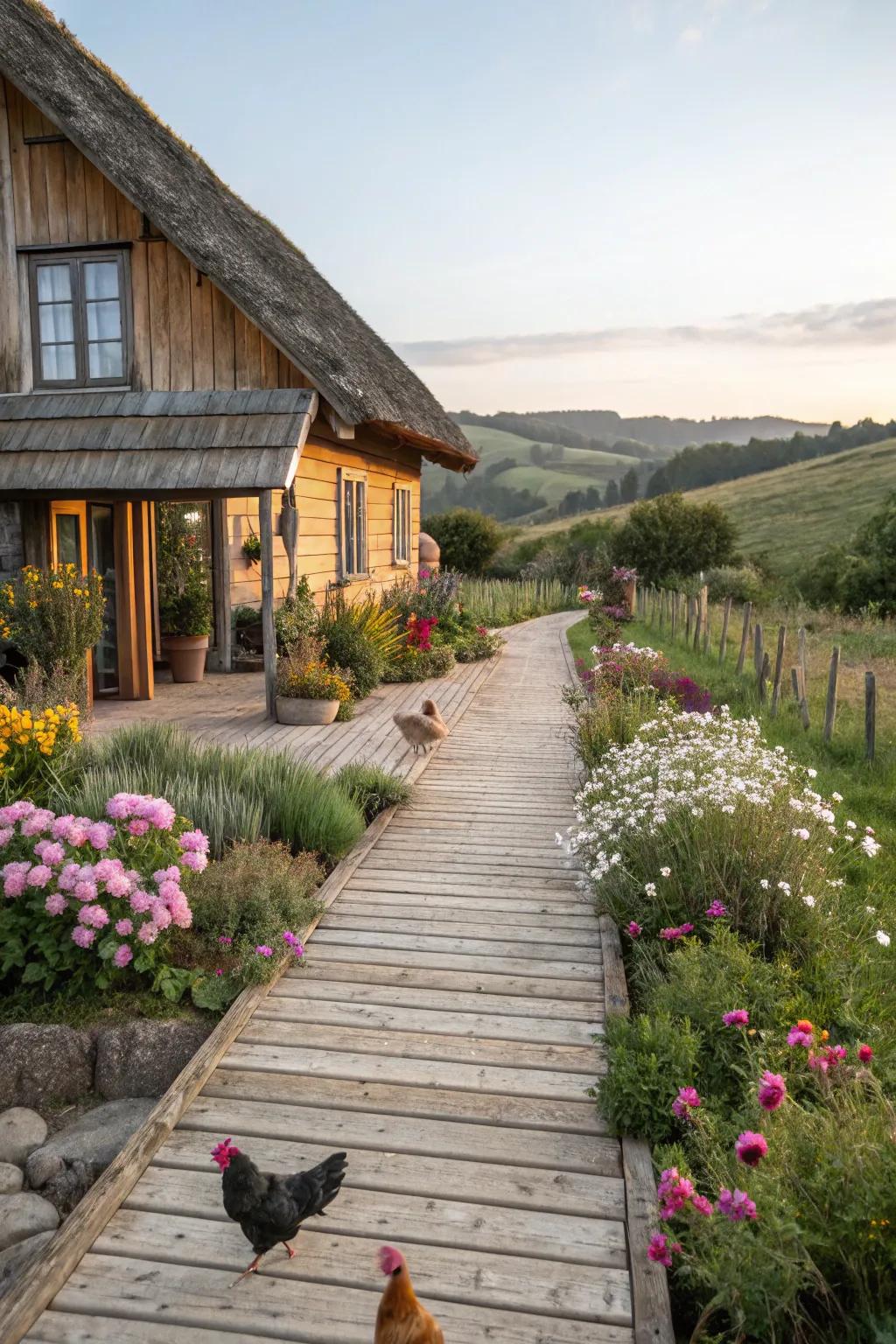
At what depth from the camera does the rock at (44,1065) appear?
3.88 metres

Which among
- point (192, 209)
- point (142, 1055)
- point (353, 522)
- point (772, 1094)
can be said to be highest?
point (192, 209)

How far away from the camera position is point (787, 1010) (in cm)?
373

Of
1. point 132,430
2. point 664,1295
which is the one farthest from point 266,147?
point 664,1295

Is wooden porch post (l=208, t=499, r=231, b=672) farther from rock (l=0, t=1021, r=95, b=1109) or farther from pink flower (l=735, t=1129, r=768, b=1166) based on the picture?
pink flower (l=735, t=1129, r=768, b=1166)

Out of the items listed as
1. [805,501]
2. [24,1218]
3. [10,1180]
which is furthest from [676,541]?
[24,1218]

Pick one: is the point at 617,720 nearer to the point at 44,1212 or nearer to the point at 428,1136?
the point at 428,1136

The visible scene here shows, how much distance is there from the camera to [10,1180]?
335 cm

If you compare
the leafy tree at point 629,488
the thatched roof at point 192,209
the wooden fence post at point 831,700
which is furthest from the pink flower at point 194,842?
the leafy tree at point 629,488

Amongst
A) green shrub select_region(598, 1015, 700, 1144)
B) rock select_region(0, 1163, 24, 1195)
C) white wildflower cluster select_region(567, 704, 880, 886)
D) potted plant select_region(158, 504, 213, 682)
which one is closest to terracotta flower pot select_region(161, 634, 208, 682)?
potted plant select_region(158, 504, 213, 682)

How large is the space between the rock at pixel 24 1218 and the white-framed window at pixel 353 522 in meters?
11.2

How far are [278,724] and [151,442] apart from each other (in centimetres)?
336

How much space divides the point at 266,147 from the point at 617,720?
13.8 m

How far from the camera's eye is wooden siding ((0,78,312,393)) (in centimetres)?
1062

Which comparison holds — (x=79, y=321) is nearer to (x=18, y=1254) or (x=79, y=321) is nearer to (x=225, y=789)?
(x=225, y=789)
